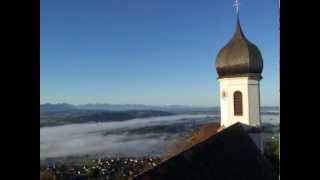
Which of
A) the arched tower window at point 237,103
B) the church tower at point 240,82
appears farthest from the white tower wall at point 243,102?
the arched tower window at point 237,103

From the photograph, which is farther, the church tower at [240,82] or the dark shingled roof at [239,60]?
the dark shingled roof at [239,60]

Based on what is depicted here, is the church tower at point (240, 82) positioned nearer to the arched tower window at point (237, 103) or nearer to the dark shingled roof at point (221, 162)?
the arched tower window at point (237, 103)

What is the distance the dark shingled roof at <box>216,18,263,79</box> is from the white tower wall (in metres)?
0.32

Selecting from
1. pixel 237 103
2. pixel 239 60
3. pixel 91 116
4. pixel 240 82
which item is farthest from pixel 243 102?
pixel 91 116

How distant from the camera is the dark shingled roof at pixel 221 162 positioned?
440 inches

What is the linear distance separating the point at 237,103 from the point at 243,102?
0.25m

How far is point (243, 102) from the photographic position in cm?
1731

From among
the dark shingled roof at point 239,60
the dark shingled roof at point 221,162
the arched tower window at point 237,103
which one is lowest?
the dark shingled roof at point 221,162

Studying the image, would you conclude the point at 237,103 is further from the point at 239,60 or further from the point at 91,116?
the point at 91,116

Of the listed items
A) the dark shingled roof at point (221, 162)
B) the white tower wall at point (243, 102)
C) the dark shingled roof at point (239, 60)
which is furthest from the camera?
the dark shingled roof at point (239, 60)
